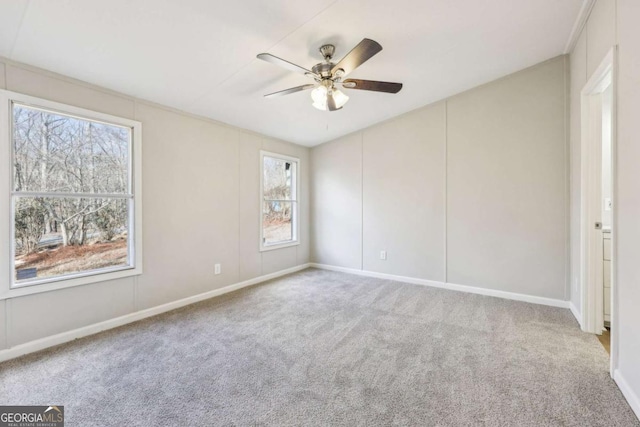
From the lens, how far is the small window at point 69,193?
235 cm

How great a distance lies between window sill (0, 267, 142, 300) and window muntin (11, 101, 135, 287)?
0.08ft

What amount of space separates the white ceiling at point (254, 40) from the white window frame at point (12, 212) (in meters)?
0.32

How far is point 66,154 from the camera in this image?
2588mm

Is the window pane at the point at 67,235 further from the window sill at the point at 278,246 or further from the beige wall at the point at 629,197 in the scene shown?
the beige wall at the point at 629,197

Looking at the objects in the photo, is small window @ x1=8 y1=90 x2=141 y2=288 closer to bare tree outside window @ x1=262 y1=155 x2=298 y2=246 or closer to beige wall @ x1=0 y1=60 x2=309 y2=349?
beige wall @ x1=0 y1=60 x2=309 y2=349

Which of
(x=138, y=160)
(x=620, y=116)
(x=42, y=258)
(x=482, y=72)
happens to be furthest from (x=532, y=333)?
(x=42, y=258)

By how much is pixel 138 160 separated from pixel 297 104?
6.38 feet

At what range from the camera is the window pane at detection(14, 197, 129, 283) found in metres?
2.38

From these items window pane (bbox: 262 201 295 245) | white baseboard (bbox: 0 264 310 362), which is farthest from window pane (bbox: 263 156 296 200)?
white baseboard (bbox: 0 264 310 362)

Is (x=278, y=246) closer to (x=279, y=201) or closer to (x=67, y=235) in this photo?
(x=279, y=201)

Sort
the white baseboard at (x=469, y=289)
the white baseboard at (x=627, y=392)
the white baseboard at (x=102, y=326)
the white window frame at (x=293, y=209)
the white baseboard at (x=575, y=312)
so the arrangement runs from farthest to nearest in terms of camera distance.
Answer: the white window frame at (x=293, y=209) → the white baseboard at (x=469, y=289) → the white baseboard at (x=575, y=312) → the white baseboard at (x=102, y=326) → the white baseboard at (x=627, y=392)

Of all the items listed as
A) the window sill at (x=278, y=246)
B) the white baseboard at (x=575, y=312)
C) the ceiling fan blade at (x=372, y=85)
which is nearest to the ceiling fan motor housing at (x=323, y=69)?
the ceiling fan blade at (x=372, y=85)

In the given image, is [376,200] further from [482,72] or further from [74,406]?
[74,406]

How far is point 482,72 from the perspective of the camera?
3396mm
